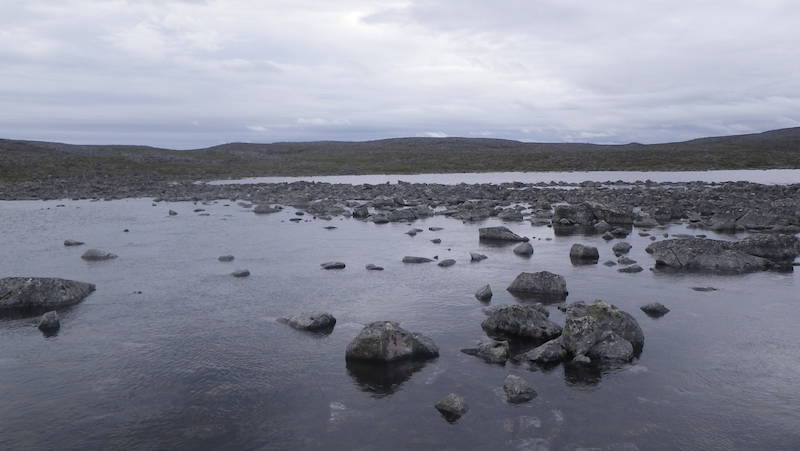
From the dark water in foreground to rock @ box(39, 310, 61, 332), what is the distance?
24 cm

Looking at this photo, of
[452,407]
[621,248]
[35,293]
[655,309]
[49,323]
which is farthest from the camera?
[621,248]

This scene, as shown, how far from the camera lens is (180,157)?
137 metres

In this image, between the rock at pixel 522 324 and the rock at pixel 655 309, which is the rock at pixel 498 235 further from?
the rock at pixel 522 324

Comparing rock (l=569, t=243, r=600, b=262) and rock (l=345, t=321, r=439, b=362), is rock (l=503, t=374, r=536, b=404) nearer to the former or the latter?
rock (l=345, t=321, r=439, b=362)

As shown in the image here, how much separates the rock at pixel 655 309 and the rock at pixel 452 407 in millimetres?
8544

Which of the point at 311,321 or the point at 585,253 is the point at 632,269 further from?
the point at 311,321

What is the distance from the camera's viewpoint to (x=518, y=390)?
1149cm

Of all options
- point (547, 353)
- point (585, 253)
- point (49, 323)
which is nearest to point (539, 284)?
point (547, 353)

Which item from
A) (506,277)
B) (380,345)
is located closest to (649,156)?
(506,277)

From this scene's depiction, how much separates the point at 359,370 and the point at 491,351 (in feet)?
10.2

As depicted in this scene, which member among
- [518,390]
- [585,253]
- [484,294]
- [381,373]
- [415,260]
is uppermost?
[585,253]

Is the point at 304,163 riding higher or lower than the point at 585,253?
higher

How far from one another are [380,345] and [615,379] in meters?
5.22

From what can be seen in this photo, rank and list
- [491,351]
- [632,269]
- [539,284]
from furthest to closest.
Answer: [632,269], [539,284], [491,351]
